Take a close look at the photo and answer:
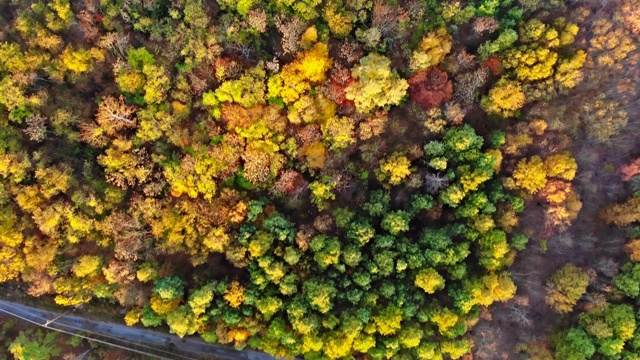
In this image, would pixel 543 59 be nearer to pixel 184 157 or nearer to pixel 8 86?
pixel 184 157

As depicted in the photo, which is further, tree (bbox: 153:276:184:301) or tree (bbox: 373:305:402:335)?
tree (bbox: 153:276:184:301)

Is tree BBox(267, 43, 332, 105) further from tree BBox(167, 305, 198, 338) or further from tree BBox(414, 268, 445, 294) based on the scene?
tree BBox(167, 305, 198, 338)

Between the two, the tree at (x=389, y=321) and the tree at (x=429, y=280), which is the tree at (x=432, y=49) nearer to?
the tree at (x=429, y=280)

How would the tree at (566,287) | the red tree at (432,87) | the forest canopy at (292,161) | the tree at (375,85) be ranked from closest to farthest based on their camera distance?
the tree at (375,85)
the forest canopy at (292,161)
the tree at (566,287)
the red tree at (432,87)

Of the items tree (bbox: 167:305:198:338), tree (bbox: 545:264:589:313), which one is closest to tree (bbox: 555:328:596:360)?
tree (bbox: 545:264:589:313)

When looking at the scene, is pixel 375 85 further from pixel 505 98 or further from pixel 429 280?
pixel 429 280


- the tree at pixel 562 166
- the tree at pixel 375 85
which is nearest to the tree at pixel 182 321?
the tree at pixel 375 85

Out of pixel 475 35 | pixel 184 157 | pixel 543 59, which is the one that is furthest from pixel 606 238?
pixel 184 157
